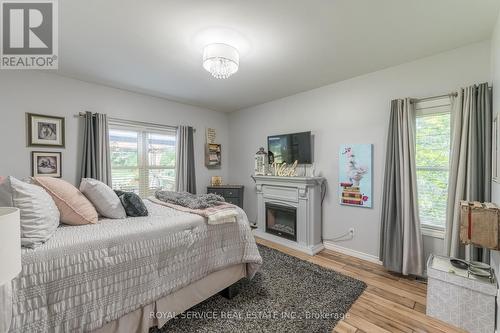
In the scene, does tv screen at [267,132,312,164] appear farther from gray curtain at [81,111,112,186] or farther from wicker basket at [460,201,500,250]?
gray curtain at [81,111,112,186]

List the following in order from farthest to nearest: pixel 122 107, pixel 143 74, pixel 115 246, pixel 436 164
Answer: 1. pixel 122 107
2. pixel 143 74
3. pixel 436 164
4. pixel 115 246

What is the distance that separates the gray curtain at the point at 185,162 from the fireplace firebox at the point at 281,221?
5.19 ft

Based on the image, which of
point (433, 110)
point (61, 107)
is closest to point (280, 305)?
point (433, 110)

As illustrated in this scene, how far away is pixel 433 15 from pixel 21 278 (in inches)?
131

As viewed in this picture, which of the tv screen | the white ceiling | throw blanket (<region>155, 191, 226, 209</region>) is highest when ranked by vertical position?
the white ceiling

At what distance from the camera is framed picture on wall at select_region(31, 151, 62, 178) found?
281 centimetres

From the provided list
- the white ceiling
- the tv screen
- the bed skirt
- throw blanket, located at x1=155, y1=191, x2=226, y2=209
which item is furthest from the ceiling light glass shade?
the bed skirt

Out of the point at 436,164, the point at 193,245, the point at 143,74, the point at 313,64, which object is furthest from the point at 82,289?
the point at 436,164

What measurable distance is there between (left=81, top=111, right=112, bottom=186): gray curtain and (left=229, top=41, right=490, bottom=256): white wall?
2763 mm

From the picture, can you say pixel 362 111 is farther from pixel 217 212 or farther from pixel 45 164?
pixel 45 164

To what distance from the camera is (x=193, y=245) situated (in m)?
1.84

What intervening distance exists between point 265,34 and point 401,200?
238 cm

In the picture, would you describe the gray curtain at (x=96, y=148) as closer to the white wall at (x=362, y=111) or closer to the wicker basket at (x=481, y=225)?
the white wall at (x=362, y=111)

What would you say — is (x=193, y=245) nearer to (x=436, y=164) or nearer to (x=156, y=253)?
(x=156, y=253)
